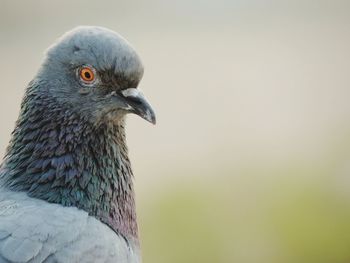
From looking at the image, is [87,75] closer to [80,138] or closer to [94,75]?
[94,75]

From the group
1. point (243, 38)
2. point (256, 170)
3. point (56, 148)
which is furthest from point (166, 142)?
point (56, 148)

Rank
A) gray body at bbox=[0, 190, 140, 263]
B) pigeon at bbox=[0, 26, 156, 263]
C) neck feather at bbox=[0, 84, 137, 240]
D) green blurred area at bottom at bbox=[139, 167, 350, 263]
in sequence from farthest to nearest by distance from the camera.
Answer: green blurred area at bottom at bbox=[139, 167, 350, 263], neck feather at bbox=[0, 84, 137, 240], pigeon at bbox=[0, 26, 156, 263], gray body at bbox=[0, 190, 140, 263]

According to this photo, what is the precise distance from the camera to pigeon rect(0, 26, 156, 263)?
4.48 m

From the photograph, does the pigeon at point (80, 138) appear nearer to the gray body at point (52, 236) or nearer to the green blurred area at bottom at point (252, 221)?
the gray body at point (52, 236)

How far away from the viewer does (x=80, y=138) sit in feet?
15.3

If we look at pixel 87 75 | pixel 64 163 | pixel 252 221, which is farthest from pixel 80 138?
pixel 252 221

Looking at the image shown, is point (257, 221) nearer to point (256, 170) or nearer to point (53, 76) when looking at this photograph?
point (256, 170)

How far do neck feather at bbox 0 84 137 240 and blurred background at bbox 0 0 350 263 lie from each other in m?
3.66

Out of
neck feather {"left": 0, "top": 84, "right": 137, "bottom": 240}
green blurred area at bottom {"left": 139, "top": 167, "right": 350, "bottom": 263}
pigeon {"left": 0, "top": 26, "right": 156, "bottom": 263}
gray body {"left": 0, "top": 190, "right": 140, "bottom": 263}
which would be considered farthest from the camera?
green blurred area at bottom {"left": 139, "top": 167, "right": 350, "bottom": 263}

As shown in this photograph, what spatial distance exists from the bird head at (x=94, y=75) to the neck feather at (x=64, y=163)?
8 cm

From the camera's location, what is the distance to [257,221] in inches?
331

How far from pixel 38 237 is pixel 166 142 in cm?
582

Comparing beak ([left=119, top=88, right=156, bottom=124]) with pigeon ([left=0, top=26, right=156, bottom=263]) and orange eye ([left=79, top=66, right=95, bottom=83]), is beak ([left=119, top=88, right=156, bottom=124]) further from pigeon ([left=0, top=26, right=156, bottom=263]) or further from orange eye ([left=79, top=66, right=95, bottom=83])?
orange eye ([left=79, top=66, right=95, bottom=83])

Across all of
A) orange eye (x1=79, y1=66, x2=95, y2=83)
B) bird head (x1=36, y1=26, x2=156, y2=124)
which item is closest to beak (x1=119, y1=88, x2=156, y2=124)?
bird head (x1=36, y1=26, x2=156, y2=124)
